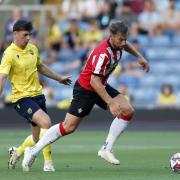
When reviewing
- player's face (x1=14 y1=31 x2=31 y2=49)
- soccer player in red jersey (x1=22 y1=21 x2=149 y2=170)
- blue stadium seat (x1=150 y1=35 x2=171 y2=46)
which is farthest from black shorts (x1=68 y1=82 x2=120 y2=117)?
blue stadium seat (x1=150 y1=35 x2=171 y2=46)

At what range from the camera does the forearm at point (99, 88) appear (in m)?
11.0

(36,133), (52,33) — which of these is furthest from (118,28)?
(52,33)

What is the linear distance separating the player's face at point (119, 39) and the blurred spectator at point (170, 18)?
41.9 feet

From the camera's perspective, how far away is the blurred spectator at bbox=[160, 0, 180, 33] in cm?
2388

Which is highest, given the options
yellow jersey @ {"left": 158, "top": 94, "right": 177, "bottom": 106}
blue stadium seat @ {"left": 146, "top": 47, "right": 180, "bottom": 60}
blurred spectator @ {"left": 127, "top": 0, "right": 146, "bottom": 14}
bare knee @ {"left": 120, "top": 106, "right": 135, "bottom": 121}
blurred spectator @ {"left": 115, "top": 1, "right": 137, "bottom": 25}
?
blurred spectator @ {"left": 127, "top": 0, "right": 146, "bottom": 14}

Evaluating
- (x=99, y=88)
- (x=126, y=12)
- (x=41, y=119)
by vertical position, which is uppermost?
(x=126, y=12)

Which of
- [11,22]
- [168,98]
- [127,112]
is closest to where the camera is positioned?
[127,112]

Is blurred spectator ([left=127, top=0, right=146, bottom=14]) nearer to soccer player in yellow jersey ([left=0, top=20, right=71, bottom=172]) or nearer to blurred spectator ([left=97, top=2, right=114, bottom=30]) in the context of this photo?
blurred spectator ([left=97, top=2, right=114, bottom=30])

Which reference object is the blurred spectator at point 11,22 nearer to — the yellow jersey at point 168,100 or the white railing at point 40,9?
the white railing at point 40,9

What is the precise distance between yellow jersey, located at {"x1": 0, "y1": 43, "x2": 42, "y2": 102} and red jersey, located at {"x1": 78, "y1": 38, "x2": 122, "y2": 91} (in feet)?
2.27

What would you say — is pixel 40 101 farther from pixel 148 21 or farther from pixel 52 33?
pixel 52 33

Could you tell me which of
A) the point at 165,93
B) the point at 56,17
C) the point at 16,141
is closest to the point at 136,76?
the point at 165,93

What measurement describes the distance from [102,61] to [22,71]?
3.64 ft

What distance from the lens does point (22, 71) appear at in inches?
455
